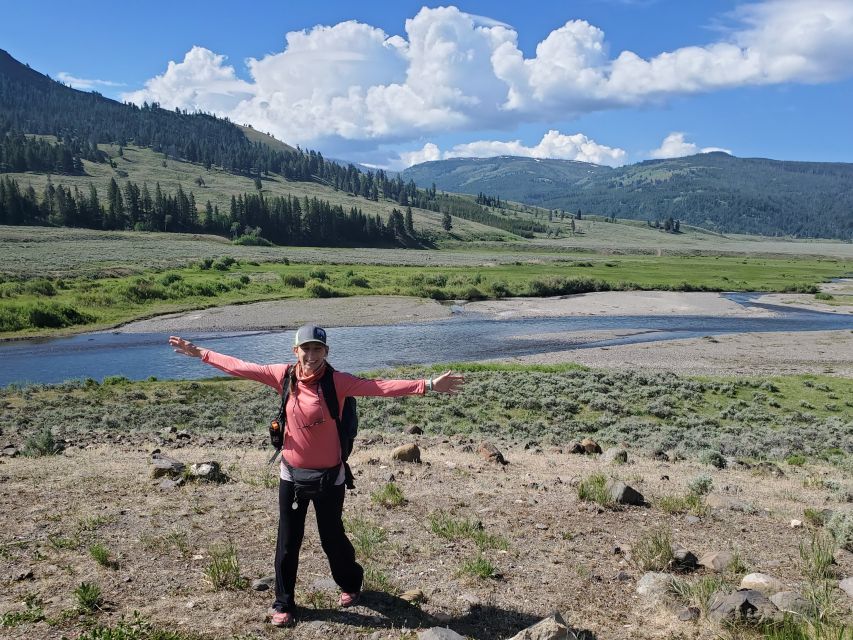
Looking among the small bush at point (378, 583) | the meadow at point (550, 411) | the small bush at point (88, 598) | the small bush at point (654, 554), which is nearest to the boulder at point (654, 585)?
the small bush at point (654, 554)

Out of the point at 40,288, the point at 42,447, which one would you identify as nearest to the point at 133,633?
the point at 42,447

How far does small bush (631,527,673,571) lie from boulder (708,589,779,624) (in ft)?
3.95

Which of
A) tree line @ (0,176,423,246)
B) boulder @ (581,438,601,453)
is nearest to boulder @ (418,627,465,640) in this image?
boulder @ (581,438,601,453)

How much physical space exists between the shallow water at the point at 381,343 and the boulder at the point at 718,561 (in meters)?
25.5

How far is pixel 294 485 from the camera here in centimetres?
590

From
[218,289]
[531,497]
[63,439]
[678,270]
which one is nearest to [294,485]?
[531,497]

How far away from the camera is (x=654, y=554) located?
7059 millimetres

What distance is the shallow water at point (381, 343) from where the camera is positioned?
31688 mm

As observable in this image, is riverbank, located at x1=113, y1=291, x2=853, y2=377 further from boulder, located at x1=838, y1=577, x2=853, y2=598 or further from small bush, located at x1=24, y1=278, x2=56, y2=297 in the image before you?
boulder, located at x1=838, y1=577, x2=853, y2=598

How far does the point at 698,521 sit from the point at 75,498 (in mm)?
9474

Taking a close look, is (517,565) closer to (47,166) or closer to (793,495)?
(793,495)

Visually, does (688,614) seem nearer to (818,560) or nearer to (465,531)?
(818,560)

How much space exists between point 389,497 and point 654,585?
4250mm

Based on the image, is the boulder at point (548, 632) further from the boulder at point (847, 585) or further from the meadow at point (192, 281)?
the meadow at point (192, 281)
